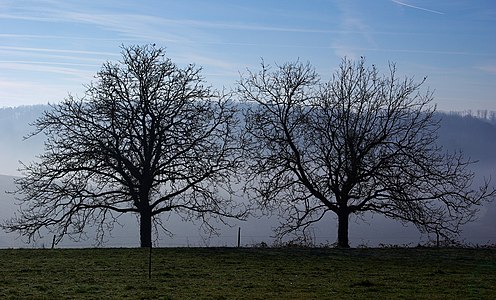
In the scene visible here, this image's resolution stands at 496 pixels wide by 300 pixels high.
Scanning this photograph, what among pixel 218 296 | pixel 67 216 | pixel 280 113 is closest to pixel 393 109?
pixel 280 113

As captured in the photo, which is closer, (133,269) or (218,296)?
(218,296)

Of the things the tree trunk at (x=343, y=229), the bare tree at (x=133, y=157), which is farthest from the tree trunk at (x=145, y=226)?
the tree trunk at (x=343, y=229)

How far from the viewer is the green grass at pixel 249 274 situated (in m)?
15.9

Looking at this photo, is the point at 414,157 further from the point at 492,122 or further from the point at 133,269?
the point at 492,122

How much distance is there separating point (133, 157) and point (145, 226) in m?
3.37

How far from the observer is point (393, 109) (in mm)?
31219

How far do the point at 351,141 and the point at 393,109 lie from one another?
264cm

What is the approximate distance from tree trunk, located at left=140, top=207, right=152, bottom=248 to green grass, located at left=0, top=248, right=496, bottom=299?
15.3ft

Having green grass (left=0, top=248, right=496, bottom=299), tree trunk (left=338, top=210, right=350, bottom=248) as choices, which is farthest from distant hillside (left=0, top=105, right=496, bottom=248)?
green grass (left=0, top=248, right=496, bottom=299)

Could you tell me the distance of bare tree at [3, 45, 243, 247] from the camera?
29.2m

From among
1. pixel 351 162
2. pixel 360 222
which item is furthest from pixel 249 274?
pixel 360 222

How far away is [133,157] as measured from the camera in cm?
3042

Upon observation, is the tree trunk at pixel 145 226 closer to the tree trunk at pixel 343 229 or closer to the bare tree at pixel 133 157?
the bare tree at pixel 133 157

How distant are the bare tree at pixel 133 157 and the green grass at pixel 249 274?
12.0ft
